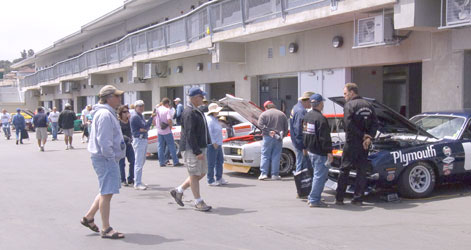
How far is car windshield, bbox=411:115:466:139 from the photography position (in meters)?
8.61

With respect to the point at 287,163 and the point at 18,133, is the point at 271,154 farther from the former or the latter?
A: the point at 18,133

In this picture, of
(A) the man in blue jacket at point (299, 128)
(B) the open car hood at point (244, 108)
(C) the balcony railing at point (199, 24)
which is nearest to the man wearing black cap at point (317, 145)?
(A) the man in blue jacket at point (299, 128)

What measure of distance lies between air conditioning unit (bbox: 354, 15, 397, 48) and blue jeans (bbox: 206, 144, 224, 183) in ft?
17.5

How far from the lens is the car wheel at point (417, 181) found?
792 centimetres

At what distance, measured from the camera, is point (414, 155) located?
25.9 ft

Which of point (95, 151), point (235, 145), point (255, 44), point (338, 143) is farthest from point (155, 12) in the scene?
point (95, 151)

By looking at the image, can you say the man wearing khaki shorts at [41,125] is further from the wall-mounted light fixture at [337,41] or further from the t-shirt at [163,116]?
the wall-mounted light fixture at [337,41]

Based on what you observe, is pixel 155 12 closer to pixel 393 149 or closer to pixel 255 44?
pixel 255 44

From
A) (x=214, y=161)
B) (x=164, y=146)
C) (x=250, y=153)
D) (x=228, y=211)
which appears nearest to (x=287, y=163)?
(x=250, y=153)

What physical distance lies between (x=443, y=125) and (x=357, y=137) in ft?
8.12

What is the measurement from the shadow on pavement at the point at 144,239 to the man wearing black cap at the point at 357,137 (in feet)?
10.3

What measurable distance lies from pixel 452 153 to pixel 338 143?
2.00m

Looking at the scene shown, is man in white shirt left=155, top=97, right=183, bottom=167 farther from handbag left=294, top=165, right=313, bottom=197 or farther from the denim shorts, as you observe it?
the denim shorts

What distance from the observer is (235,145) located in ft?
36.3
